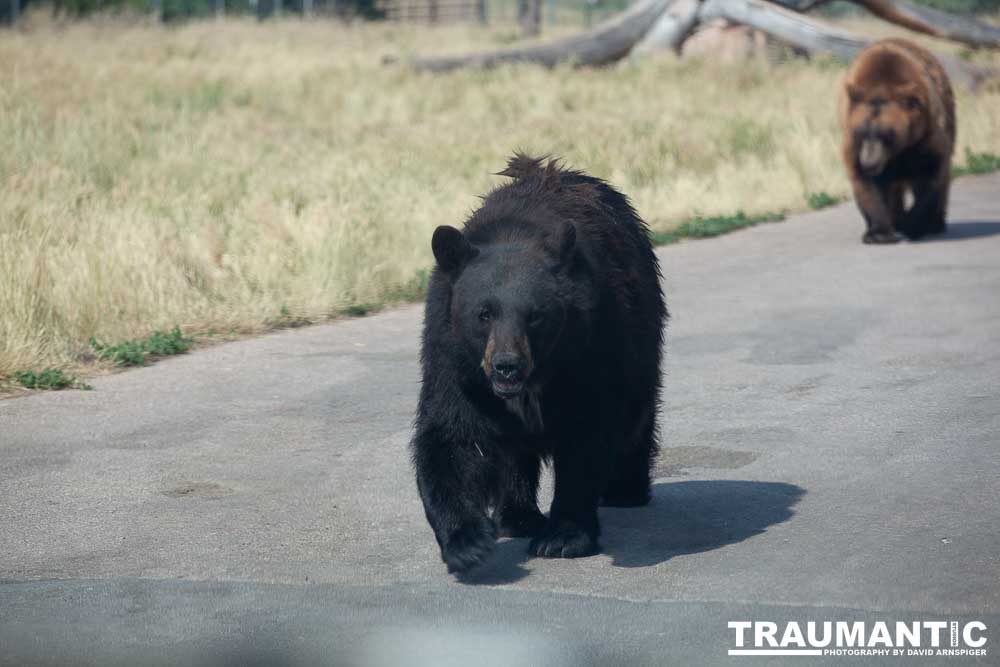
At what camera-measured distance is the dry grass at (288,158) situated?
11.2 m

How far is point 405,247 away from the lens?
44.5 ft

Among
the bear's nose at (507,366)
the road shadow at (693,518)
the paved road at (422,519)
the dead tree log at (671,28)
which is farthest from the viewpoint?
Result: the dead tree log at (671,28)

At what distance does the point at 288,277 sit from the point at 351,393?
10.1ft

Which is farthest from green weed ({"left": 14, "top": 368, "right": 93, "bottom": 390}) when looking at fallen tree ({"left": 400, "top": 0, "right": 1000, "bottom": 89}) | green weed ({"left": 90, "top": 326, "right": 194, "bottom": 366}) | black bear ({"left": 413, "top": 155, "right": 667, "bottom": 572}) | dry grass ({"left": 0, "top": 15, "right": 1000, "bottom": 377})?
fallen tree ({"left": 400, "top": 0, "right": 1000, "bottom": 89})

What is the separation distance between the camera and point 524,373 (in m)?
5.29

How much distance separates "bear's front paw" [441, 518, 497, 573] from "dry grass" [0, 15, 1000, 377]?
472 cm

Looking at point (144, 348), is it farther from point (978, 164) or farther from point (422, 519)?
point (978, 164)

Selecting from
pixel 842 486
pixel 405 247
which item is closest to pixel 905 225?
pixel 405 247

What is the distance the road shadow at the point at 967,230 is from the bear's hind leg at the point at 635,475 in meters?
9.46

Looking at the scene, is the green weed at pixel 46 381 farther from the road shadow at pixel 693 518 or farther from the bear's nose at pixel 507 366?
the bear's nose at pixel 507 366

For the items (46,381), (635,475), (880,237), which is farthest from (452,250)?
(880,237)

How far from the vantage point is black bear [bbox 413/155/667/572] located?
216 inches

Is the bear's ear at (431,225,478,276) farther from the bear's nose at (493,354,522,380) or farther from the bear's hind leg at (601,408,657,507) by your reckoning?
the bear's hind leg at (601,408,657,507)

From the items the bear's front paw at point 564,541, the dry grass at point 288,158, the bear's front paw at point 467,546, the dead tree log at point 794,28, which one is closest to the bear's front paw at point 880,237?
the dry grass at point 288,158
